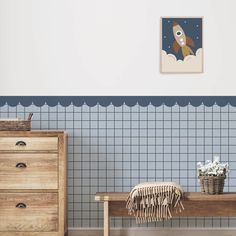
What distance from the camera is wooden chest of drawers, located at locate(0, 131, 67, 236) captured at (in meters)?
4.49

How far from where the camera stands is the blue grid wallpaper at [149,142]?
16.1 feet

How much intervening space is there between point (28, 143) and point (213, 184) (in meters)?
1.47

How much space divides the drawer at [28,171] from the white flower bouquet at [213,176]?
3.75 feet
